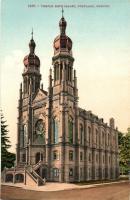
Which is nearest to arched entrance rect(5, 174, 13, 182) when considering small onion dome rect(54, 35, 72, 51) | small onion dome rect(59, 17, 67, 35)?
small onion dome rect(54, 35, 72, 51)

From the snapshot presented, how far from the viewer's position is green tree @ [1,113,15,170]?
20.7 m

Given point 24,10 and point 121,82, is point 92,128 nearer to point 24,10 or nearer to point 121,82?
point 121,82

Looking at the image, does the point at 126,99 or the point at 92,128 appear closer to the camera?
the point at 126,99

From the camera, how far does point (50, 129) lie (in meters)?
25.3

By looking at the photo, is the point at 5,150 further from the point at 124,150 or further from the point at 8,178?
the point at 124,150

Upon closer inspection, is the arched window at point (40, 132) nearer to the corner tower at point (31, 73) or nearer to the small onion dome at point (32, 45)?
the corner tower at point (31, 73)

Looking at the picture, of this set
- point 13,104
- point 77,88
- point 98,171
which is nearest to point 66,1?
point 77,88

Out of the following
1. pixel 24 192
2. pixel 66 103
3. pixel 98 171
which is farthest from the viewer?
pixel 98 171

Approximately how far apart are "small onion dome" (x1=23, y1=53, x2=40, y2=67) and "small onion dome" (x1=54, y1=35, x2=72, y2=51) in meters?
1.59

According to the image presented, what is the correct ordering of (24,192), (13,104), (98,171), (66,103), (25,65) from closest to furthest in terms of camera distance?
(24,192) → (13,104) → (25,65) → (66,103) → (98,171)

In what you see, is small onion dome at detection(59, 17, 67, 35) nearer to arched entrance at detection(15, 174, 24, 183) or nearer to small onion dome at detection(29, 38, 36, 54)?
small onion dome at detection(29, 38, 36, 54)

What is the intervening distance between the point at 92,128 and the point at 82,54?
8.43m

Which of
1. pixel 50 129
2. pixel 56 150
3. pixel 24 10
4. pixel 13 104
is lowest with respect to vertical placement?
pixel 56 150

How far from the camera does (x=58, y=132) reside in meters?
25.2
